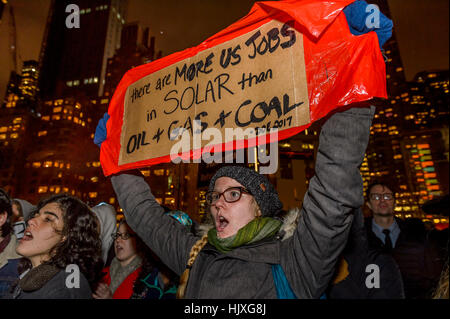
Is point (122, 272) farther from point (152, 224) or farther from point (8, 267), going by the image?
point (152, 224)

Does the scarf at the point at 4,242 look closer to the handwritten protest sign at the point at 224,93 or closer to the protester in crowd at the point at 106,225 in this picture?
the protester in crowd at the point at 106,225

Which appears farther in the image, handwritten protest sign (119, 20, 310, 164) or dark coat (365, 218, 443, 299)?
dark coat (365, 218, 443, 299)

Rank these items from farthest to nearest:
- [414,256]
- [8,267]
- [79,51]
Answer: [79,51]
[414,256]
[8,267]

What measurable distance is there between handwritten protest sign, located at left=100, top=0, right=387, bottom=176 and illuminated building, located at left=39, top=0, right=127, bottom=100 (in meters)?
Result: 123

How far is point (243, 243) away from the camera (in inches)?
68.7

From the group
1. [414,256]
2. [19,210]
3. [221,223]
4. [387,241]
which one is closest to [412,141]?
[387,241]

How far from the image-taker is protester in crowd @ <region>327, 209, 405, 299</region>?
2.17 metres

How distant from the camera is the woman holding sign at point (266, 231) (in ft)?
4.44

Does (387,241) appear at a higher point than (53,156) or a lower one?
lower

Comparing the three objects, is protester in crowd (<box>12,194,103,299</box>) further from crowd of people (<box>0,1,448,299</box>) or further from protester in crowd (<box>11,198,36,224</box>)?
protester in crowd (<box>11,198,36,224</box>)

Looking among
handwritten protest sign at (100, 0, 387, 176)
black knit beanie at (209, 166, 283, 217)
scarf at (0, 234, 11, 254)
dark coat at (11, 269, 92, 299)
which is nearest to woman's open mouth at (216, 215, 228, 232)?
black knit beanie at (209, 166, 283, 217)

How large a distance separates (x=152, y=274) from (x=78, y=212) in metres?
1.05

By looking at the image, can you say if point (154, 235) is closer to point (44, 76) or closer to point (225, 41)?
point (225, 41)

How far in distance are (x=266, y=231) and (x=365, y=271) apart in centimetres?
120
